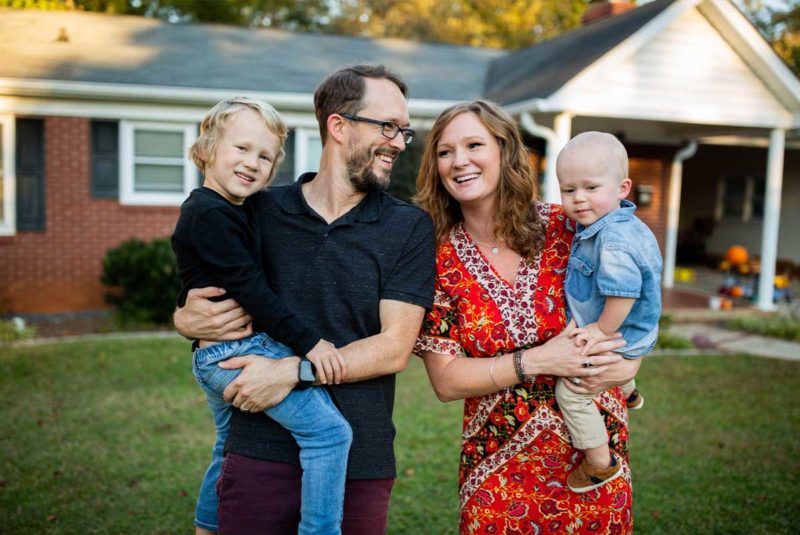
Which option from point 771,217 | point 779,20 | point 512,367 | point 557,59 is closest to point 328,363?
point 512,367

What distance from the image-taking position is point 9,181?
34.4 ft

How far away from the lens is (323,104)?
2.24 meters

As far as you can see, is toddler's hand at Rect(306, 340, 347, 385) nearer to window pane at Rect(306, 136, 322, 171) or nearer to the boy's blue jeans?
the boy's blue jeans

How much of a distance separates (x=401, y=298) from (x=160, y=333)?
775cm

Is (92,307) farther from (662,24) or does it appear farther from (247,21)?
(247,21)

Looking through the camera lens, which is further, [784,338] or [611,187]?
[784,338]

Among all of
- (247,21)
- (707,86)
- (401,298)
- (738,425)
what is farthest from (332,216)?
(247,21)

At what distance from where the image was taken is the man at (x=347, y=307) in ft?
6.89

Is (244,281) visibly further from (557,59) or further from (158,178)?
(557,59)

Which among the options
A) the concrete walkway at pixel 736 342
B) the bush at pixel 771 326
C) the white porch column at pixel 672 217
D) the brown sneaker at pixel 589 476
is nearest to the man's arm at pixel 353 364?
the brown sneaker at pixel 589 476

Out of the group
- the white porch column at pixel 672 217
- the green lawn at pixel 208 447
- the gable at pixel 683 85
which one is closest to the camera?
the green lawn at pixel 208 447

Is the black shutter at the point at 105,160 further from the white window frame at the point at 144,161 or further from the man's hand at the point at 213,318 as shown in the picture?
the man's hand at the point at 213,318

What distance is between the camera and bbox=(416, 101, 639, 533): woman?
2.27 m

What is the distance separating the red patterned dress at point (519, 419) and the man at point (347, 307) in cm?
18
